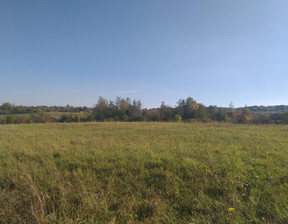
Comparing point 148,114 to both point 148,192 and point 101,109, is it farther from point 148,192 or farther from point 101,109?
point 148,192

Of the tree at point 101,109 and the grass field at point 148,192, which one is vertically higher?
the tree at point 101,109

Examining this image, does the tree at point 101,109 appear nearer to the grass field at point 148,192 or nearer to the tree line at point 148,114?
the tree line at point 148,114

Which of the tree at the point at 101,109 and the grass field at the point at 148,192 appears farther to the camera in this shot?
the tree at the point at 101,109

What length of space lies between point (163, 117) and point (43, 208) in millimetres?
49193

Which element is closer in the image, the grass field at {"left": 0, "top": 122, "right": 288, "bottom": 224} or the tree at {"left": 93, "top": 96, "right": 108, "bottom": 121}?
the grass field at {"left": 0, "top": 122, "right": 288, "bottom": 224}

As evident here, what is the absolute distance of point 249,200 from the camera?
8.22ft

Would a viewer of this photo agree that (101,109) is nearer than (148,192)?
No

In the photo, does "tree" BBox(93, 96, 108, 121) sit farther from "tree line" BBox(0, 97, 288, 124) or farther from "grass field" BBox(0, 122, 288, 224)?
"grass field" BBox(0, 122, 288, 224)

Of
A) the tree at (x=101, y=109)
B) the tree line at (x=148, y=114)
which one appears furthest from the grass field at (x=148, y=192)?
the tree at (x=101, y=109)

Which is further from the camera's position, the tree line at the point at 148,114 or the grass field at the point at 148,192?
the tree line at the point at 148,114

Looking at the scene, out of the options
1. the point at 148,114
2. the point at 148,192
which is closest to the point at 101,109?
the point at 148,114

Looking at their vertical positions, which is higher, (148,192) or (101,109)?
(101,109)

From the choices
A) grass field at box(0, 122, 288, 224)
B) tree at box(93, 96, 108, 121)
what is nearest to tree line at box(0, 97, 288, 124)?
tree at box(93, 96, 108, 121)

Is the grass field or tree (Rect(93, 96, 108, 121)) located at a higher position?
tree (Rect(93, 96, 108, 121))
